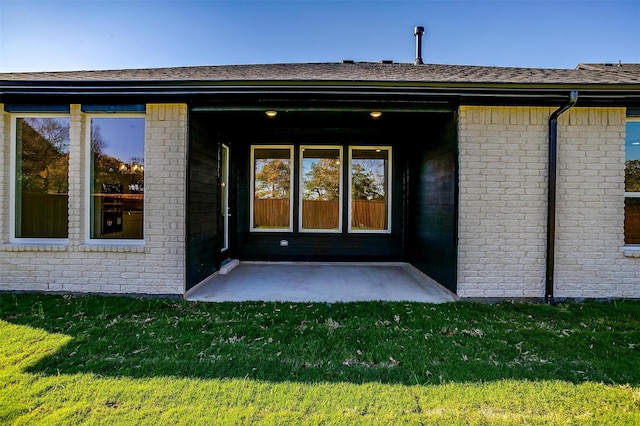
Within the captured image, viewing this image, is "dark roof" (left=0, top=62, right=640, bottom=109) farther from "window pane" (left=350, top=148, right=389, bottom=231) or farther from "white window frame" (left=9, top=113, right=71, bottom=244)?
"window pane" (left=350, top=148, right=389, bottom=231)

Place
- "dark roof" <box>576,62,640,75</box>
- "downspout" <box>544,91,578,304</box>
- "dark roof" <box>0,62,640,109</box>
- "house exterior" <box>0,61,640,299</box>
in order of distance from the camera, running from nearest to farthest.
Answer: "dark roof" <box>0,62,640,109</box>, "house exterior" <box>0,61,640,299</box>, "downspout" <box>544,91,578,304</box>, "dark roof" <box>576,62,640,75</box>

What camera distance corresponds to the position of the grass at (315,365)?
1866 mm

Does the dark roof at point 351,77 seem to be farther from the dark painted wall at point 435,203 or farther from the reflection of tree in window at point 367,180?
the reflection of tree in window at point 367,180

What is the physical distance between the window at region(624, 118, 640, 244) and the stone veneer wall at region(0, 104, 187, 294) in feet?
20.1

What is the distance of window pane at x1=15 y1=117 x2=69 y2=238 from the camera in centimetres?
424

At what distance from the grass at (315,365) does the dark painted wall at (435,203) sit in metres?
1.00

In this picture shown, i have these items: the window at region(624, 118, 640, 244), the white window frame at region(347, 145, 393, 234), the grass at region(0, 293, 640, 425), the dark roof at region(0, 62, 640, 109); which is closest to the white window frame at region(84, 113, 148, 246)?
the dark roof at region(0, 62, 640, 109)

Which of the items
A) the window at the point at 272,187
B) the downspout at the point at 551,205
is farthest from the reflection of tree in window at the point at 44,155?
the downspout at the point at 551,205

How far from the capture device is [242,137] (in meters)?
6.27

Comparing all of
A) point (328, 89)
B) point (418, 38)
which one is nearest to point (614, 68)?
point (418, 38)

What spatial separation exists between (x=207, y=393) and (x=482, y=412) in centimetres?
178

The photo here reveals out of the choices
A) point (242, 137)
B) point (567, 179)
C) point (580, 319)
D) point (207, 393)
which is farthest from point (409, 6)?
point (207, 393)

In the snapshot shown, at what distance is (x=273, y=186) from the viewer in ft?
21.2

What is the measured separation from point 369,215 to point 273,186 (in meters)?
2.16
